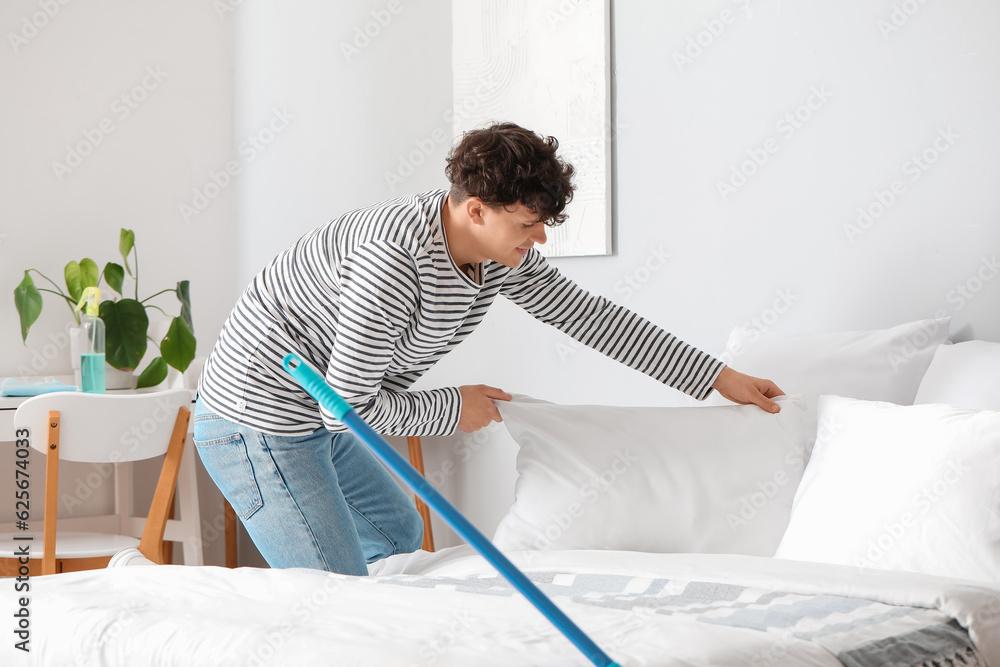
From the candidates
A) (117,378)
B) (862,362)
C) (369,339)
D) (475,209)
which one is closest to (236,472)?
(369,339)

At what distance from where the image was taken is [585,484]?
158cm

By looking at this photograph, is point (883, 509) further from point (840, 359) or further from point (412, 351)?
point (412, 351)

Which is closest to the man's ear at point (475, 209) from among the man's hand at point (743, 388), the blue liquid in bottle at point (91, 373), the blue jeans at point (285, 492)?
the blue jeans at point (285, 492)

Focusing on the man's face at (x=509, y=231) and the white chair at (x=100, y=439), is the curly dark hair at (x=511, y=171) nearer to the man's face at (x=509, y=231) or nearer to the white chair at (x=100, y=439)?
the man's face at (x=509, y=231)

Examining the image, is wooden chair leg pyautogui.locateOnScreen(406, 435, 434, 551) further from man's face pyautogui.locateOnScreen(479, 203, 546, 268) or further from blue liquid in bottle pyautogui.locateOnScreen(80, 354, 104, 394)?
man's face pyautogui.locateOnScreen(479, 203, 546, 268)

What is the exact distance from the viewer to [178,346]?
2.89 m

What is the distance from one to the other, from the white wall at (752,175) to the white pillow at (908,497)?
452 mm

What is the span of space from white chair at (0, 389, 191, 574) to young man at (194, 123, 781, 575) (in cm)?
82

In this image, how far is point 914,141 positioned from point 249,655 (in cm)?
150

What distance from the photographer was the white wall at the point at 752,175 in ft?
5.67

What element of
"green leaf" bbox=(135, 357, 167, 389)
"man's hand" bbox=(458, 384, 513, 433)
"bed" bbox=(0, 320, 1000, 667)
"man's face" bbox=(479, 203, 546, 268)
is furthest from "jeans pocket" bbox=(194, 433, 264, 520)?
"green leaf" bbox=(135, 357, 167, 389)

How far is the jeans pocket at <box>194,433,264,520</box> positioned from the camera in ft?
5.16

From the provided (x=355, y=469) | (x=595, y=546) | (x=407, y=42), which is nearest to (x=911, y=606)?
(x=595, y=546)

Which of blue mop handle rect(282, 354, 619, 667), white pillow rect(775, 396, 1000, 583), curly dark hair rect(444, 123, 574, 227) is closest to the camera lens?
blue mop handle rect(282, 354, 619, 667)
